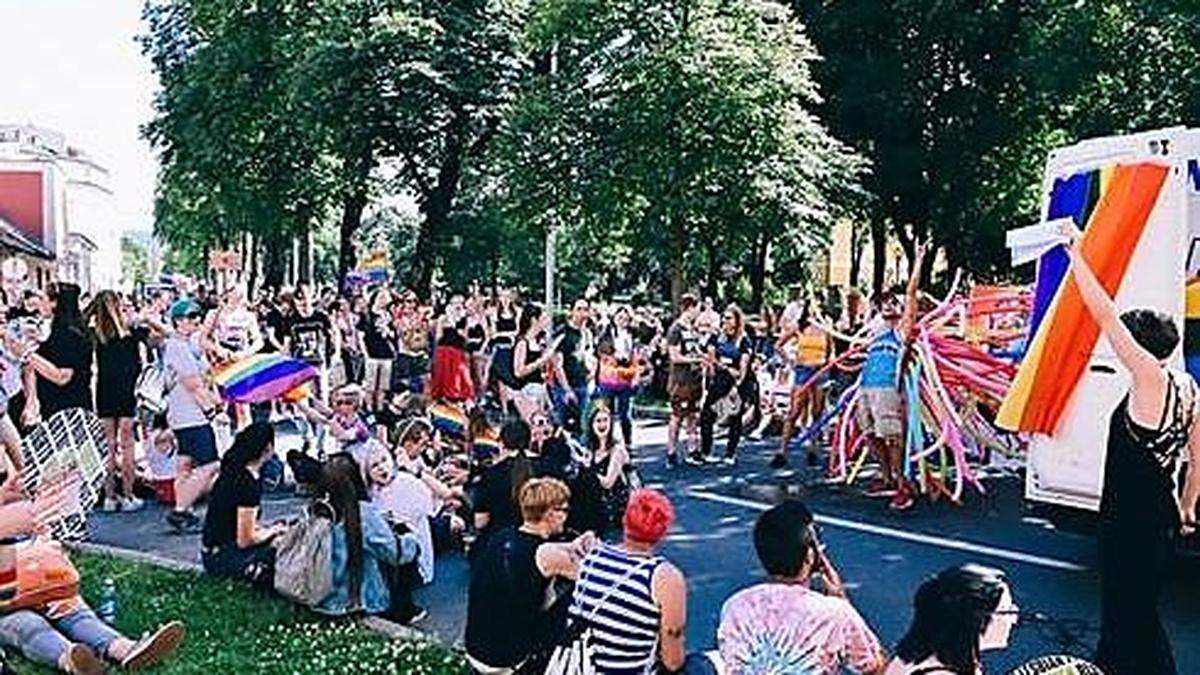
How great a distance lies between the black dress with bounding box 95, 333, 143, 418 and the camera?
11469 millimetres

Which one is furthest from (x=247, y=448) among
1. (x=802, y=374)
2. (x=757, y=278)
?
(x=757, y=278)

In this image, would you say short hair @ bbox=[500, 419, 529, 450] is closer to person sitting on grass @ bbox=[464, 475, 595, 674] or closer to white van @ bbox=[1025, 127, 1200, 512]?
person sitting on grass @ bbox=[464, 475, 595, 674]

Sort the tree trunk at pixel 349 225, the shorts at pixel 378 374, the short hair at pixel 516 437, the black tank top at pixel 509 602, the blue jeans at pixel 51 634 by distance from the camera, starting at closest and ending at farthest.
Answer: the black tank top at pixel 509 602 < the blue jeans at pixel 51 634 < the short hair at pixel 516 437 < the shorts at pixel 378 374 < the tree trunk at pixel 349 225

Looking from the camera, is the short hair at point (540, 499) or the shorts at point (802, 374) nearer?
the short hair at point (540, 499)

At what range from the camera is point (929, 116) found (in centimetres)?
3666

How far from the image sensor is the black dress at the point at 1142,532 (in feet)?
17.3

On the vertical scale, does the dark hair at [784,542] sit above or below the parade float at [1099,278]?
below

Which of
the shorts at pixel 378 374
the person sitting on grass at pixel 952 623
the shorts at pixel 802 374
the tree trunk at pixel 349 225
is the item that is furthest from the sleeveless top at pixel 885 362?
the tree trunk at pixel 349 225

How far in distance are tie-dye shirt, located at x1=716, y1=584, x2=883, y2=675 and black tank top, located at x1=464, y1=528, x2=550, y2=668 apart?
1623 mm

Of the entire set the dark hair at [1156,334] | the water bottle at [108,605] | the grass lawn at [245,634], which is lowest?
the grass lawn at [245,634]

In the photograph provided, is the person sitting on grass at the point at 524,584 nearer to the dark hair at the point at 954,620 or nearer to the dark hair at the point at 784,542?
the dark hair at the point at 784,542

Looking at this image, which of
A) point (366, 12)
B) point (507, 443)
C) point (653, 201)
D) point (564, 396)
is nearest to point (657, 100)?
point (653, 201)

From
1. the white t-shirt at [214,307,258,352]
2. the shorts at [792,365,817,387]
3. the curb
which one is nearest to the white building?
the white t-shirt at [214,307,258,352]

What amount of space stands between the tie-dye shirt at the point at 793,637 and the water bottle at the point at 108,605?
172 inches
